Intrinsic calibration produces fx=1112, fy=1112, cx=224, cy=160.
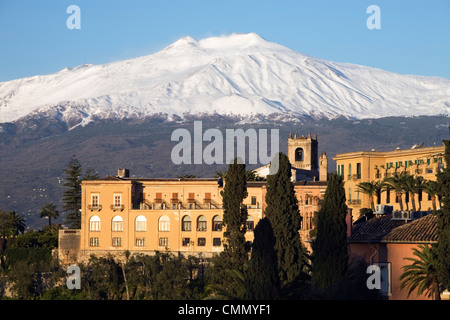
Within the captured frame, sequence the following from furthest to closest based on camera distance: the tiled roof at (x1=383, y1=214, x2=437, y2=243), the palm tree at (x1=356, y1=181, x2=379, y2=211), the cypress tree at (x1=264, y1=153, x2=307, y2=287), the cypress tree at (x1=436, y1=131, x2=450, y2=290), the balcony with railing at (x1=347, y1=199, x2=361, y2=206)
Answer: the balcony with railing at (x1=347, y1=199, x2=361, y2=206)
the palm tree at (x1=356, y1=181, x2=379, y2=211)
the cypress tree at (x1=264, y1=153, x2=307, y2=287)
the tiled roof at (x1=383, y1=214, x2=437, y2=243)
the cypress tree at (x1=436, y1=131, x2=450, y2=290)

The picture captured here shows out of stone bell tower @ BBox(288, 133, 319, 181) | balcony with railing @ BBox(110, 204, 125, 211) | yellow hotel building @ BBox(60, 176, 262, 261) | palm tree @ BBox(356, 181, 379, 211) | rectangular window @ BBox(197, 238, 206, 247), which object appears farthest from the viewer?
stone bell tower @ BBox(288, 133, 319, 181)

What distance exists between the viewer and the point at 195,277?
90188 mm

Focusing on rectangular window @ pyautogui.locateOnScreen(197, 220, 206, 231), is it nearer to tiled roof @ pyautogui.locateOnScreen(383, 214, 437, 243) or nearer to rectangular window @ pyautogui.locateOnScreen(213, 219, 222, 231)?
rectangular window @ pyautogui.locateOnScreen(213, 219, 222, 231)

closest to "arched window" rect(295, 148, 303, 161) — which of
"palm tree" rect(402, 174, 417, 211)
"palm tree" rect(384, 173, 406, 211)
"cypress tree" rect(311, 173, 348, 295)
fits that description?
"palm tree" rect(384, 173, 406, 211)

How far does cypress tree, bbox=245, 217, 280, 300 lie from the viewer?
4578 cm

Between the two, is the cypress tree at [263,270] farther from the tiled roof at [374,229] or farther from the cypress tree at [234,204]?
the cypress tree at [234,204]

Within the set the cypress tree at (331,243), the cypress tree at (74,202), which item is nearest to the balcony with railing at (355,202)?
the cypress tree at (74,202)

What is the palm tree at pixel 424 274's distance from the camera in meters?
46.7

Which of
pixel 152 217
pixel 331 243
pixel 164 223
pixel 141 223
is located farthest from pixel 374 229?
pixel 141 223

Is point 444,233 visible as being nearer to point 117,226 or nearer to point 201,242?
point 201,242

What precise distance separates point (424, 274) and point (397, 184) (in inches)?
1663

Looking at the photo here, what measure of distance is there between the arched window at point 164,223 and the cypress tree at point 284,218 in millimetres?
36789

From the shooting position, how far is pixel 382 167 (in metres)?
98.2

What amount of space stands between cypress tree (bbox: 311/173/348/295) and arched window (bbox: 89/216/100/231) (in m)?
57.8
